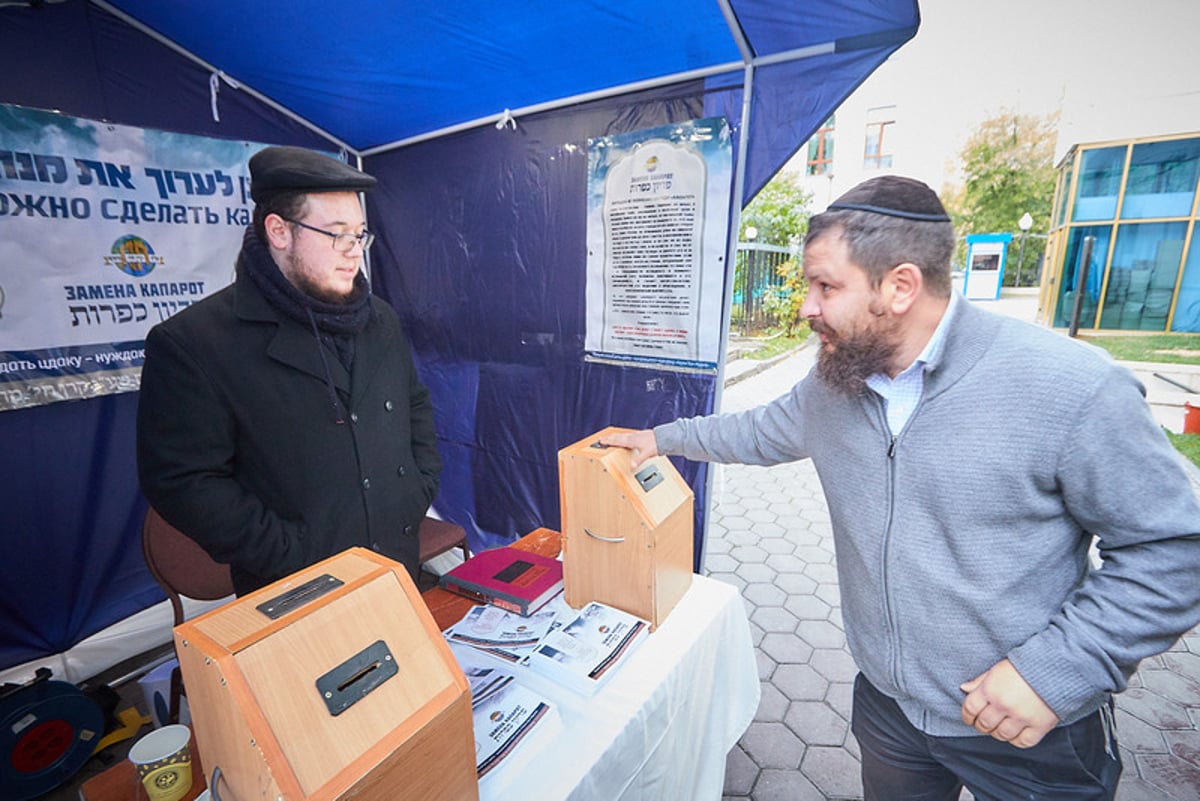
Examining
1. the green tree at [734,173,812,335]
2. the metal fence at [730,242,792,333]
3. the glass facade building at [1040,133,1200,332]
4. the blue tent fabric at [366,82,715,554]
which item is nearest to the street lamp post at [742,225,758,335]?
the metal fence at [730,242,792,333]

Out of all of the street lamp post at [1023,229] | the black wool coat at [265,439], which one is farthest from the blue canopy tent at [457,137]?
the street lamp post at [1023,229]

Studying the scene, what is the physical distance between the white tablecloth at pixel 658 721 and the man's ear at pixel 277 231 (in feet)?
4.37

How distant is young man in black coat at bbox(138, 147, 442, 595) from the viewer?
4.42 ft

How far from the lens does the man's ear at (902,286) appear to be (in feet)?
3.45

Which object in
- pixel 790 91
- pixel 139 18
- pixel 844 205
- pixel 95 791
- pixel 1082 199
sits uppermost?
pixel 1082 199

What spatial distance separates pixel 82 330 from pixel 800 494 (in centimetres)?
523

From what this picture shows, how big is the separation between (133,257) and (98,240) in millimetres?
143

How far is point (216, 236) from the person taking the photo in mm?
2816

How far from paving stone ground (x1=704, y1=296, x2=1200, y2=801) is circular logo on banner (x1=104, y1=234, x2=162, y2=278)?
11.6 feet

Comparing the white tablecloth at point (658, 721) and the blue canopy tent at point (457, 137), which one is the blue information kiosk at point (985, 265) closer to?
the blue canopy tent at point (457, 137)

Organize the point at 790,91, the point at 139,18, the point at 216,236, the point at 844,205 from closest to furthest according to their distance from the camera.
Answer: the point at 844,205 → the point at 790,91 → the point at 139,18 → the point at 216,236

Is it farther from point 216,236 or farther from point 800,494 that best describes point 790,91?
point 800,494

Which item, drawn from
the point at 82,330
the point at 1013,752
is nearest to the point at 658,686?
the point at 1013,752

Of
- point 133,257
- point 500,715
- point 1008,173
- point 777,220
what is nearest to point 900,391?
point 500,715
